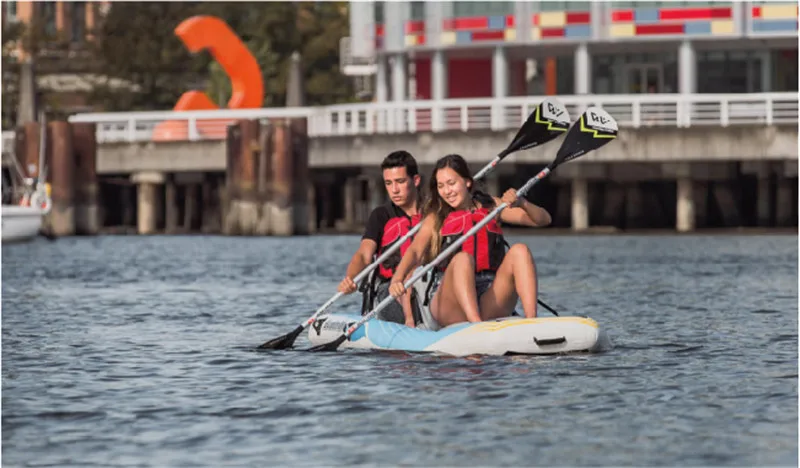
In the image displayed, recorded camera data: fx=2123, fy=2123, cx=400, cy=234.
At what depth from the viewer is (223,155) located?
168ft

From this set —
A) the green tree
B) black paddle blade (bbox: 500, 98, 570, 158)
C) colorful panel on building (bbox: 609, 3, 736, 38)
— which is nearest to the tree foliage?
the green tree

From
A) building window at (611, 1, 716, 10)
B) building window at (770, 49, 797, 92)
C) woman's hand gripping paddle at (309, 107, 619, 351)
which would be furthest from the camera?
building window at (770, 49, 797, 92)

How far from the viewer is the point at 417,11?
192ft

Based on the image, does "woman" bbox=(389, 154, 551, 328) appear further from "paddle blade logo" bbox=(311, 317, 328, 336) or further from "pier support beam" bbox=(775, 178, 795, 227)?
"pier support beam" bbox=(775, 178, 795, 227)

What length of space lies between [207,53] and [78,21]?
11593 mm

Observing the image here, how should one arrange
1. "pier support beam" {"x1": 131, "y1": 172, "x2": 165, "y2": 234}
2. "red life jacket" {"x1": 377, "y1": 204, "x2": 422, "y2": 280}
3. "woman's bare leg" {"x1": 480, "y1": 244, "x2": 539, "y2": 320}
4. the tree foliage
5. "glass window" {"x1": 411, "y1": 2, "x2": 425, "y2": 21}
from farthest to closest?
the tree foliage
"glass window" {"x1": 411, "y1": 2, "x2": 425, "y2": 21}
"pier support beam" {"x1": 131, "y1": 172, "x2": 165, "y2": 234}
"red life jacket" {"x1": 377, "y1": 204, "x2": 422, "y2": 280}
"woman's bare leg" {"x1": 480, "y1": 244, "x2": 539, "y2": 320}

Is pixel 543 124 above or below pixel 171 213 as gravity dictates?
above

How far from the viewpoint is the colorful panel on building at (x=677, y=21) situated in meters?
55.7

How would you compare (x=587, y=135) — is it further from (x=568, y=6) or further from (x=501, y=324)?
(x=568, y=6)

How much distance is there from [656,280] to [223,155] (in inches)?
913

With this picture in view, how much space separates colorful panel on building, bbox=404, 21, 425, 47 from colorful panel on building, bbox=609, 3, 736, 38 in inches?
223

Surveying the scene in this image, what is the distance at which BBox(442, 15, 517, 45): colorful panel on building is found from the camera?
188 feet

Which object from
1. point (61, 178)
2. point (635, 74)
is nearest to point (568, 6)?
point (635, 74)

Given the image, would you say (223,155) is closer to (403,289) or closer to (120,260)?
(120,260)
